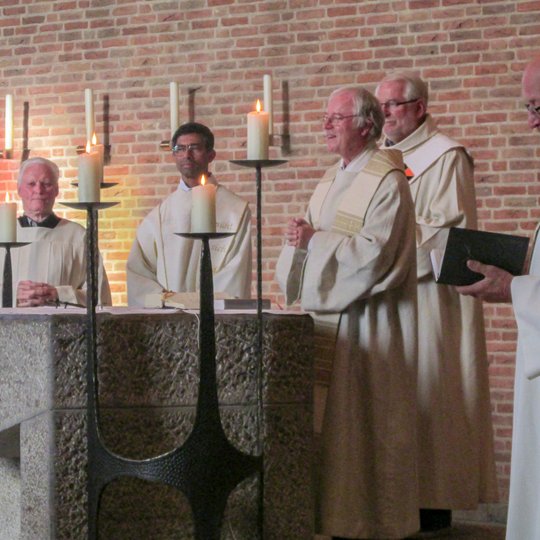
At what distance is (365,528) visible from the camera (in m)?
4.54

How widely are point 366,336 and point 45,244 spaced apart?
248 centimetres

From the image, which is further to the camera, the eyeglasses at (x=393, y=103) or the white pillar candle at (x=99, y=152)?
the eyeglasses at (x=393, y=103)

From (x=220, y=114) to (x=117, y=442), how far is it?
445 cm

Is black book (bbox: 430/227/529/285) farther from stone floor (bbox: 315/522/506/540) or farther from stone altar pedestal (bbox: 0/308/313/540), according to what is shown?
stone floor (bbox: 315/522/506/540)

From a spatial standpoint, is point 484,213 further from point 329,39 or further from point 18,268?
point 18,268

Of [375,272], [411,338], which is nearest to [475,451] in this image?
[411,338]

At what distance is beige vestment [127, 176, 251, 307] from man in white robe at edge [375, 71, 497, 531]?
0.97 meters

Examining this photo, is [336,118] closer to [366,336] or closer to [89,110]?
[366,336]

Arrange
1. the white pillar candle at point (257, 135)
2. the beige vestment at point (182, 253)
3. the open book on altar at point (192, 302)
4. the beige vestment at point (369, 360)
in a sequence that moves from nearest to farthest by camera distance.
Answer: the white pillar candle at point (257, 135) < the open book on altar at point (192, 302) < the beige vestment at point (369, 360) < the beige vestment at point (182, 253)

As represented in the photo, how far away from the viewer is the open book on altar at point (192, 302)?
4.36 m

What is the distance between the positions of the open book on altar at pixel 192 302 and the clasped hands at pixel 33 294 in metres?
0.71

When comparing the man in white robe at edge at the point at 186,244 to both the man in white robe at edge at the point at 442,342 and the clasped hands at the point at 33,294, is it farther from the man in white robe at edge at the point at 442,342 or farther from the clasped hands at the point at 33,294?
the man in white robe at edge at the point at 442,342

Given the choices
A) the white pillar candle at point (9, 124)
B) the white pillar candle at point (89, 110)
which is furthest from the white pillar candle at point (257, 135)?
the white pillar candle at point (9, 124)

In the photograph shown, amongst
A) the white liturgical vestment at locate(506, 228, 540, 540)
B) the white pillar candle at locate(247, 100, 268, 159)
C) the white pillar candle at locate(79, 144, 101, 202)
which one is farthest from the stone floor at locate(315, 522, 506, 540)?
the white pillar candle at locate(79, 144, 101, 202)
